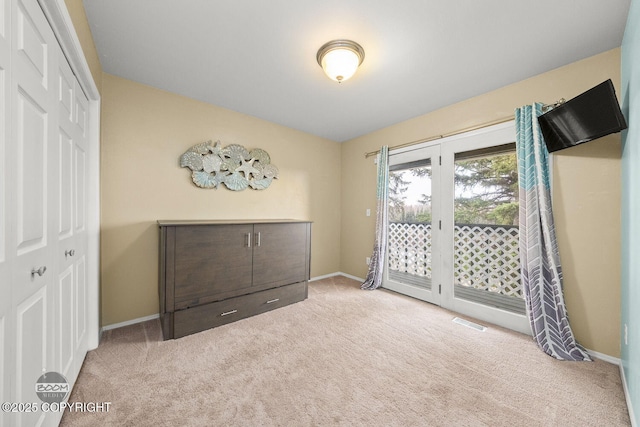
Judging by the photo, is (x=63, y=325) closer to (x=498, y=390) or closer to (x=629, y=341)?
(x=498, y=390)

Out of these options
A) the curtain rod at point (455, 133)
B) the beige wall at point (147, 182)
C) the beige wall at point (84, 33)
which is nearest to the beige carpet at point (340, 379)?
the beige wall at point (147, 182)

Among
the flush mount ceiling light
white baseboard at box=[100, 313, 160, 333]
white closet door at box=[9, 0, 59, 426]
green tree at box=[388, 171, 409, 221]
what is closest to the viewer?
white closet door at box=[9, 0, 59, 426]

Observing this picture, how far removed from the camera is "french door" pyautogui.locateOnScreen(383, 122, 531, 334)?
249 centimetres

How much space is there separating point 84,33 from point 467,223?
3.67 metres

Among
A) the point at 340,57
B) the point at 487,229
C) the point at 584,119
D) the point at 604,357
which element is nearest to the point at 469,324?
the point at 604,357

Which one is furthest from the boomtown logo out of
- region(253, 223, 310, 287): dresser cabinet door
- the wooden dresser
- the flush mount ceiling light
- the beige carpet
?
the flush mount ceiling light

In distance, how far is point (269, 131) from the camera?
11.2 ft

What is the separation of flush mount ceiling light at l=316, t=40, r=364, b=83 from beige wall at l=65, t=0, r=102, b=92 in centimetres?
148

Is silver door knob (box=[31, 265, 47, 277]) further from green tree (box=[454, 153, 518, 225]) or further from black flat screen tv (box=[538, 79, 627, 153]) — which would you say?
green tree (box=[454, 153, 518, 225])

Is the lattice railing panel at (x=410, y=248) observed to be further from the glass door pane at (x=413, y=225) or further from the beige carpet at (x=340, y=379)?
the beige carpet at (x=340, y=379)

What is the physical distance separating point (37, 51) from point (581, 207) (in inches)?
140

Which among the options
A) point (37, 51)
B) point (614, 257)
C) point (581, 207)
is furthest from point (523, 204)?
point (37, 51)

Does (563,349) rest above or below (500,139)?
below

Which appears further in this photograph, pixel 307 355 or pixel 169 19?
pixel 307 355
